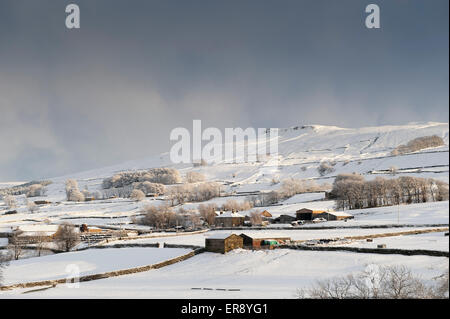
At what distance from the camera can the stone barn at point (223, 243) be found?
4241 cm

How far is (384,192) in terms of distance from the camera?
220ft

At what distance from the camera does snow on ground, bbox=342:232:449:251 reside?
34.9 meters

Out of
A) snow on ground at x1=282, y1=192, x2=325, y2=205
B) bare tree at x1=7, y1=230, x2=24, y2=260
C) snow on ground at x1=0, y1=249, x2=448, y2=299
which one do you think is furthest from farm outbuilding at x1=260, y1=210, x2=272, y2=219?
snow on ground at x1=0, y1=249, x2=448, y2=299

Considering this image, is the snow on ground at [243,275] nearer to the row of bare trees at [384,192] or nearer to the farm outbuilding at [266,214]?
the row of bare trees at [384,192]

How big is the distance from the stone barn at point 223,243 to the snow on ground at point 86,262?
4087 millimetres

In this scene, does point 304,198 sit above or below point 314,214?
below

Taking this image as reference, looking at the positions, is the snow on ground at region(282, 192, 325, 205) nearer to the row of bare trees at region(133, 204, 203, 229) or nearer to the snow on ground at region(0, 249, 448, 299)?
the row of bare trees at region(133, 204, 203, 229)

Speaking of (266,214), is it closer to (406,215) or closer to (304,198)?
(304,198)

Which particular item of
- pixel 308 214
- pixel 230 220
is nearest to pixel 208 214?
pixel 230 220

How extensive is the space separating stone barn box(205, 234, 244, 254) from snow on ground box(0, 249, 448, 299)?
1122 mm

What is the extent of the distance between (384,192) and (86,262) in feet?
149
